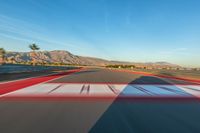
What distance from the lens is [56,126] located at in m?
4.95

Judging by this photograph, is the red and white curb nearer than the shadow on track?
No

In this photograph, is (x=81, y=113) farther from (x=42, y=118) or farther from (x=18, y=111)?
(x=18, y=111)

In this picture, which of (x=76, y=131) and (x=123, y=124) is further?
(x=123, y=124)

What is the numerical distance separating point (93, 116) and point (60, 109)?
1417mm

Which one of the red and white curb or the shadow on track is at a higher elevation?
the shadow on track

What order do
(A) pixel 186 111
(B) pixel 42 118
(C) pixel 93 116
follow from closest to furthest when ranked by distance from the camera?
(B) pixel 42 118, (C) pixel 93 116, (A) pixel 186 111

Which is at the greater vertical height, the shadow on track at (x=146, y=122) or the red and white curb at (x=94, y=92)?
the shadow on track at (x=146, y=122)

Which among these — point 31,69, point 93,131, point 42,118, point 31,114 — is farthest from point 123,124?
point 31,69

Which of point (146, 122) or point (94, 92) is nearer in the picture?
point (146, 122)

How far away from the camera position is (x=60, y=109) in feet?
22.6

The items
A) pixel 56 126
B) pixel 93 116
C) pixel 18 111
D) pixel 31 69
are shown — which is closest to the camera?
pixel 56 126

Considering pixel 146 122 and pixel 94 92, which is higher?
pixel 146 122

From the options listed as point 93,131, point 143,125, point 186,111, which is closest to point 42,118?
point 93,131

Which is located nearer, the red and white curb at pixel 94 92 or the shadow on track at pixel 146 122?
the shadow on track at pixel 146 122
